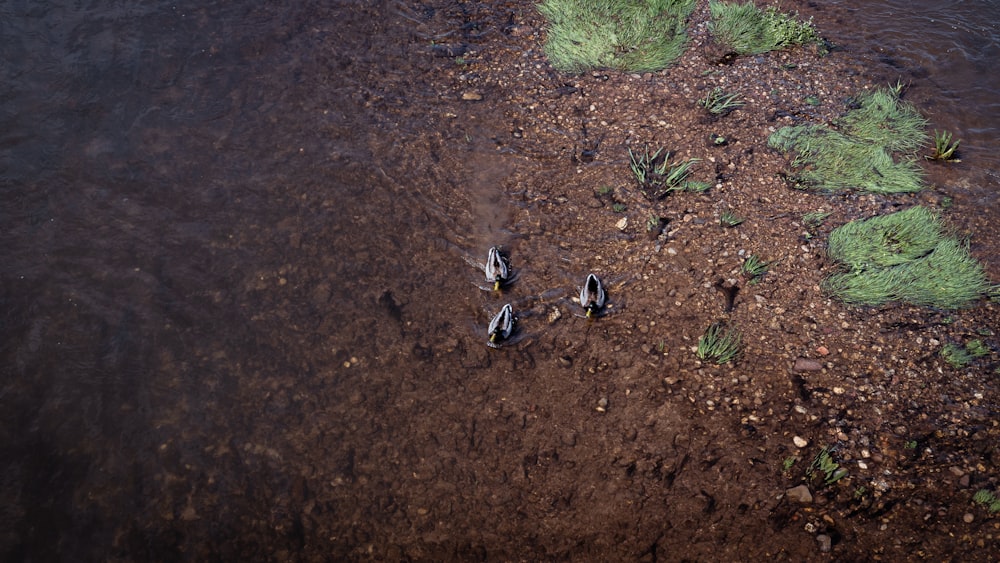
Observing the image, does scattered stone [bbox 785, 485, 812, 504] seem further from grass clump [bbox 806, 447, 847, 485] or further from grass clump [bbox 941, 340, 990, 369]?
grass clump [bbox 941, 340, 990, 369]

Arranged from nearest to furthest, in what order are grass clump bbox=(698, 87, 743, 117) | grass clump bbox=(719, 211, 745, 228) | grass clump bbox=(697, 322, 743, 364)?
1. grass clump bbox=(697, 322, 743, 364)
2. grass clump bbox=(719, 211, 745, 228)
3. grass clump bbox=(698, 87, 743, 117)

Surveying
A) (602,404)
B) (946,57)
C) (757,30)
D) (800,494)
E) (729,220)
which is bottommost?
(602,404)

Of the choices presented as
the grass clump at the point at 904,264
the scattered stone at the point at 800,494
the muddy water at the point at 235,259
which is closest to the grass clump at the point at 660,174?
the muddy water at the point at 235,259

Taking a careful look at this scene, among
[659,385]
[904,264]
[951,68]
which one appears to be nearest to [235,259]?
[659,385]

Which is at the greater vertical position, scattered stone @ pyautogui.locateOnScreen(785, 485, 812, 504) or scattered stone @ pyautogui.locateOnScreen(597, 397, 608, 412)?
scattered stone @ pyautogui.locateOnScreen(785, 485, 812, 504)

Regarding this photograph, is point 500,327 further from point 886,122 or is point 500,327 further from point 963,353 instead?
point 886,122

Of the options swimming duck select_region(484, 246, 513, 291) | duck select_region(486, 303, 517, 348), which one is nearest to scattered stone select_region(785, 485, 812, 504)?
duck select_region(486, 303, 517, 348)
